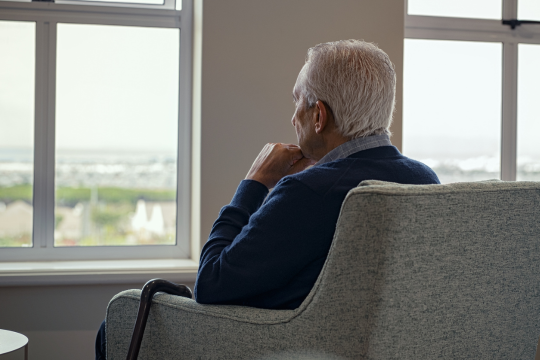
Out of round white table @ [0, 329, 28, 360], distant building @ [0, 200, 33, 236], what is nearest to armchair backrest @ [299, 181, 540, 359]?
round white table @ [0, 329, 28, 360]

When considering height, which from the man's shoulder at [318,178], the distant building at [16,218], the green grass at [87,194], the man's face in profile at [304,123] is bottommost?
the distant building at [16,218]

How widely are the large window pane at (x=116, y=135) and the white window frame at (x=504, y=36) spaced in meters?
1.44

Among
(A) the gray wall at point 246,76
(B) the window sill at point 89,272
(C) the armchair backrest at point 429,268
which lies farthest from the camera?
(A) the gray wall at point 246,76

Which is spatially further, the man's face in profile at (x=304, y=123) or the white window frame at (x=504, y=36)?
the white window frame at (x=504, y=36)

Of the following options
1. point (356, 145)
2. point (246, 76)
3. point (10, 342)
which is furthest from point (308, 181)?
point (246, 76)

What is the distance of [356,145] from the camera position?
Result: 1.28m

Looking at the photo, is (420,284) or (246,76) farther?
(246,76)

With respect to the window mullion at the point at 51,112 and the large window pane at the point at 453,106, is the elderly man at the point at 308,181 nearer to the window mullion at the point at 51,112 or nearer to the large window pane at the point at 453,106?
the window mullion at the point at 51,112

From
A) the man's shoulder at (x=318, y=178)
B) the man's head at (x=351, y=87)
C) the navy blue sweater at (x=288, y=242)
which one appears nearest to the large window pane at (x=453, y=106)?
the man's head at (x=351, y=87)

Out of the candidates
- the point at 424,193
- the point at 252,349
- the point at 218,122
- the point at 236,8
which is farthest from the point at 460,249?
the point at 236,8

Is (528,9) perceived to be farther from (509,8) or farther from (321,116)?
(321,116)

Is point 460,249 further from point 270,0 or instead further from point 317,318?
point 270,0

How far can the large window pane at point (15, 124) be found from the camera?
2.52 metres

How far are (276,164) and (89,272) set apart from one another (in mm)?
1311
